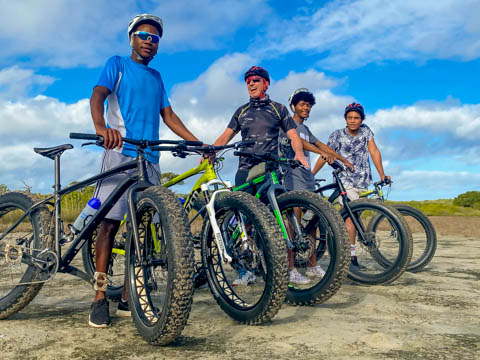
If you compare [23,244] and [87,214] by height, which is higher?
[87,214]

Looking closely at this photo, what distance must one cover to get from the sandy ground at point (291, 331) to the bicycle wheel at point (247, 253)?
13cm

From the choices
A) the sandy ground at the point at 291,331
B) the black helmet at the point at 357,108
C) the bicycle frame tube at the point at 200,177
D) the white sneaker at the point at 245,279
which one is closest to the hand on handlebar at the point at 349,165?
the black helmet at the point at 357,108

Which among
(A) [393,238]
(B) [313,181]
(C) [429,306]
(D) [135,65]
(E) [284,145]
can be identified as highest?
(D) [135,65]

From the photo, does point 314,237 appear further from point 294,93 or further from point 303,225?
point 294,93

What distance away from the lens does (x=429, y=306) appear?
12.4ft

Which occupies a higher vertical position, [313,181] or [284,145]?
[284,145]

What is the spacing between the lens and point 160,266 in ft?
9.25

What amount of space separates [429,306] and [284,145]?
215 cm

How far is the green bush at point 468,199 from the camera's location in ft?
75.9

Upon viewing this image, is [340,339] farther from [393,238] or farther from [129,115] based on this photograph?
[393,238]

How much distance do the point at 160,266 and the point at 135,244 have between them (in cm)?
23

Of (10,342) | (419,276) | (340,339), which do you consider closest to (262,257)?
(340,339)

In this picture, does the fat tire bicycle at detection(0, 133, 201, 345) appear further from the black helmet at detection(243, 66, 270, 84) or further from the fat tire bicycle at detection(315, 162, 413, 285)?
the fat tire bicycle at detection(315, 162, 413, 285)

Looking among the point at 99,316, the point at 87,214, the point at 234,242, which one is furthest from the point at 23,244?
the point at 234,242
